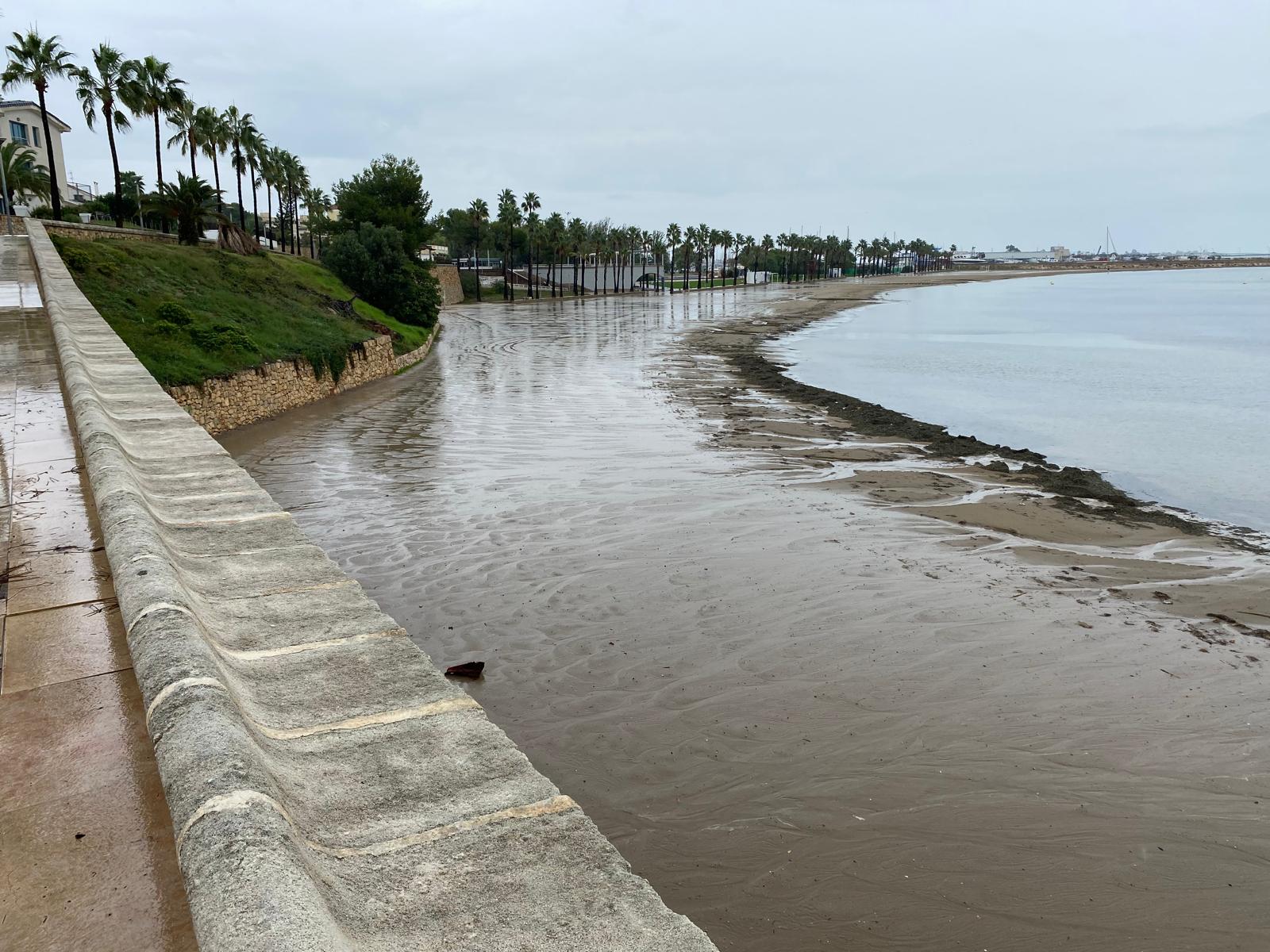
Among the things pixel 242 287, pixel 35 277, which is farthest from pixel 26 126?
pixel 35 277

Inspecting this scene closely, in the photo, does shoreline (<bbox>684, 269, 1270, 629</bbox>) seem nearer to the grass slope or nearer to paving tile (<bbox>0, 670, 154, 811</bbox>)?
paving tile (<bbox>0, 670, 154, 811</bbox>)

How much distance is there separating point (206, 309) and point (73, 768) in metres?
28.2

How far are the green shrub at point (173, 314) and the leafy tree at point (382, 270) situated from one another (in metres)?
21.5

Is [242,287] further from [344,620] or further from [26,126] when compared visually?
[26,126]

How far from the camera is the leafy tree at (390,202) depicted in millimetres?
53875

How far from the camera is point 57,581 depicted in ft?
14.4

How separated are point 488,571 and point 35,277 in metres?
18.6

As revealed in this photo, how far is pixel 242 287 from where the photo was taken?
106 feet

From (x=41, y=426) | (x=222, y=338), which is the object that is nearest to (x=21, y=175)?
(x=222, y=338)

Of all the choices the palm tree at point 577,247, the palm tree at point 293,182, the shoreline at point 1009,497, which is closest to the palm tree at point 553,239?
the palm tree at point 577,247

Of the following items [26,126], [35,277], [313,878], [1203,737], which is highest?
[26,126]

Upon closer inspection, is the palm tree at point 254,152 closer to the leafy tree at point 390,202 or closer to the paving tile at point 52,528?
the leafy tree at point 390,202

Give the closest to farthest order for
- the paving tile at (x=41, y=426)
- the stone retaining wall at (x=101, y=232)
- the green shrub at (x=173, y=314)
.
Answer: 1. the paving tile at (x=41, y=426)
2. the green shrub at (x=173, y=314)
3. the stone retaining wall at (x=101, y=232)

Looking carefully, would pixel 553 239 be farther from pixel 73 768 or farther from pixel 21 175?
pixel 73 768
